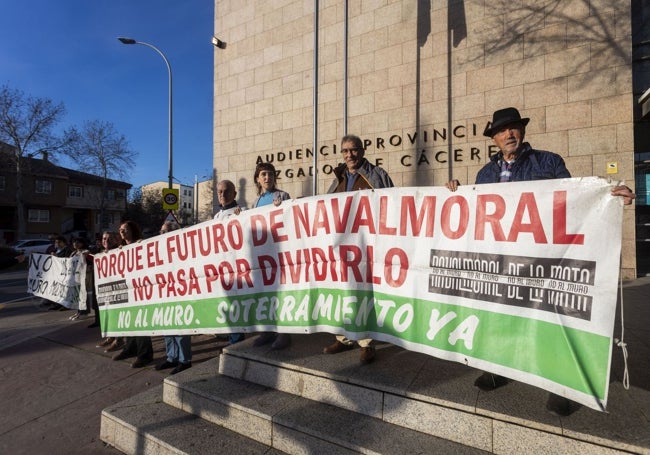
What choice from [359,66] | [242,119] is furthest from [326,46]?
[242,119]

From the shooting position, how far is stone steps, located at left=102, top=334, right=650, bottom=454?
1.86 m

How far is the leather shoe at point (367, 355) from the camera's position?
2701 millimetres

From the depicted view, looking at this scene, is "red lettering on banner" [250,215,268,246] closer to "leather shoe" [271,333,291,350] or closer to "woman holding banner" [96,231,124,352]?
"leather shoe" [271,333,291,350]

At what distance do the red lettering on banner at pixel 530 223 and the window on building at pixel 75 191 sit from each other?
49.6 meters

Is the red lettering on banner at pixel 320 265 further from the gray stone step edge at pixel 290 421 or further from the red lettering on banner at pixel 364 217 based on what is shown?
the gray stone step edge at pixel 290 421

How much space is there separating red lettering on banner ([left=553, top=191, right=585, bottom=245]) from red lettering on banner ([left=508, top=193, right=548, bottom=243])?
0.07 m

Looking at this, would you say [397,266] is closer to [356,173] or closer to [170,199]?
[356,173]

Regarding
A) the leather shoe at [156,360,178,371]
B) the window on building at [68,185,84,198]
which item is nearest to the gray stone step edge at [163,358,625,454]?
the leather shoe at [156,360,178,371]

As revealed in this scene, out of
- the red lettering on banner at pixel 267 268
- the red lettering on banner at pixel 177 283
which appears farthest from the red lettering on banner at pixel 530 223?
the red lettering on banner at pixel 177 283

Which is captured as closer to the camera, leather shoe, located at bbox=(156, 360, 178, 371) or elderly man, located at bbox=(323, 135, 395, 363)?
elderly man, located at bbox=(323, 135, 395, 363)

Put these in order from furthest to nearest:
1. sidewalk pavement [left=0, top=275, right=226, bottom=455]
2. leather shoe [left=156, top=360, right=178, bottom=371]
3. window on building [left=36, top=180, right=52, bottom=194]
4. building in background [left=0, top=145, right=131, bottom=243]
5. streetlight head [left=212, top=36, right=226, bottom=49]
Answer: window on building [left=36, top=180, right=52, bottom=194], building in background [left=0, top=145, right=131, bottom=243], streetlight head [left=212, top=36, right=226, bottom=49], leather shoe [left=156, top=360, right=178, bottom=371], sidewalk pavement [left=0, top=275, right=226, bottom=455]

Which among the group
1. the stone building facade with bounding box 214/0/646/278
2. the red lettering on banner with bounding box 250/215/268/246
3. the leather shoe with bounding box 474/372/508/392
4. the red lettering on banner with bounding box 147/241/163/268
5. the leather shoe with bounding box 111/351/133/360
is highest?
the stone building facade with bounding box 214/0/646/278

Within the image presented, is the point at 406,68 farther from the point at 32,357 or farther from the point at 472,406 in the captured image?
the point at 32,357

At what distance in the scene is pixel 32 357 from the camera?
14.8 feet
